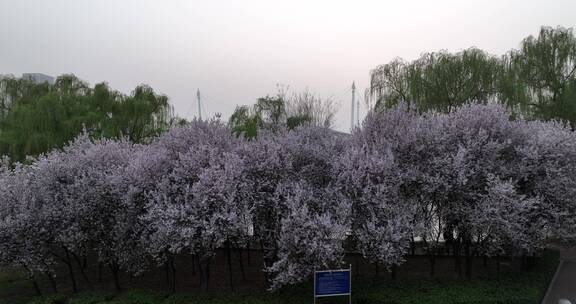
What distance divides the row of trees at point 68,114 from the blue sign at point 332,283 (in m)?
11.1

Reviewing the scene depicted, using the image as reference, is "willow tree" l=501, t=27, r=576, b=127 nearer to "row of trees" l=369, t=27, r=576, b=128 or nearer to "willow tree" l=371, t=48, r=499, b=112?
"row of trees" l=369, t=27, r=576, b=128

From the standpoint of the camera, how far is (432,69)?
2333 centimetres

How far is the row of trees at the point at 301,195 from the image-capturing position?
11109 millimetres

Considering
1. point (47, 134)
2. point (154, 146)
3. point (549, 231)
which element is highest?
point (47, 134)

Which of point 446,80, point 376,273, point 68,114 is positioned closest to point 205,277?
point 376,273

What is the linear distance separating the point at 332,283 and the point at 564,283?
9091mm

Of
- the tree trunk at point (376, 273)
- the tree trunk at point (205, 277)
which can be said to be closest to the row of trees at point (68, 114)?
the tree trunk at point (205, 277)

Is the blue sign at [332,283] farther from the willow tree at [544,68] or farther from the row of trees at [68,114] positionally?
the willow tree at [544,68]

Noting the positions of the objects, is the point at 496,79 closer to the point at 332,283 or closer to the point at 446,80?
the point at 446,80

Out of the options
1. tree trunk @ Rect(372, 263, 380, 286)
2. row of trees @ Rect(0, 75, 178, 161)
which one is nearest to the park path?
tree trunk @ Rect(372, 263, 380, 286)

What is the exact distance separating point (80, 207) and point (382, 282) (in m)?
9.01

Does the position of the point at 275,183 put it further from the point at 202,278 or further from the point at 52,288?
the point at 52,288

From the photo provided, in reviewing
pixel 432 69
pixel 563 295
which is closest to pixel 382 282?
pixel 563 295

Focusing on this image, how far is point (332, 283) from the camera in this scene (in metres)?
10.8
